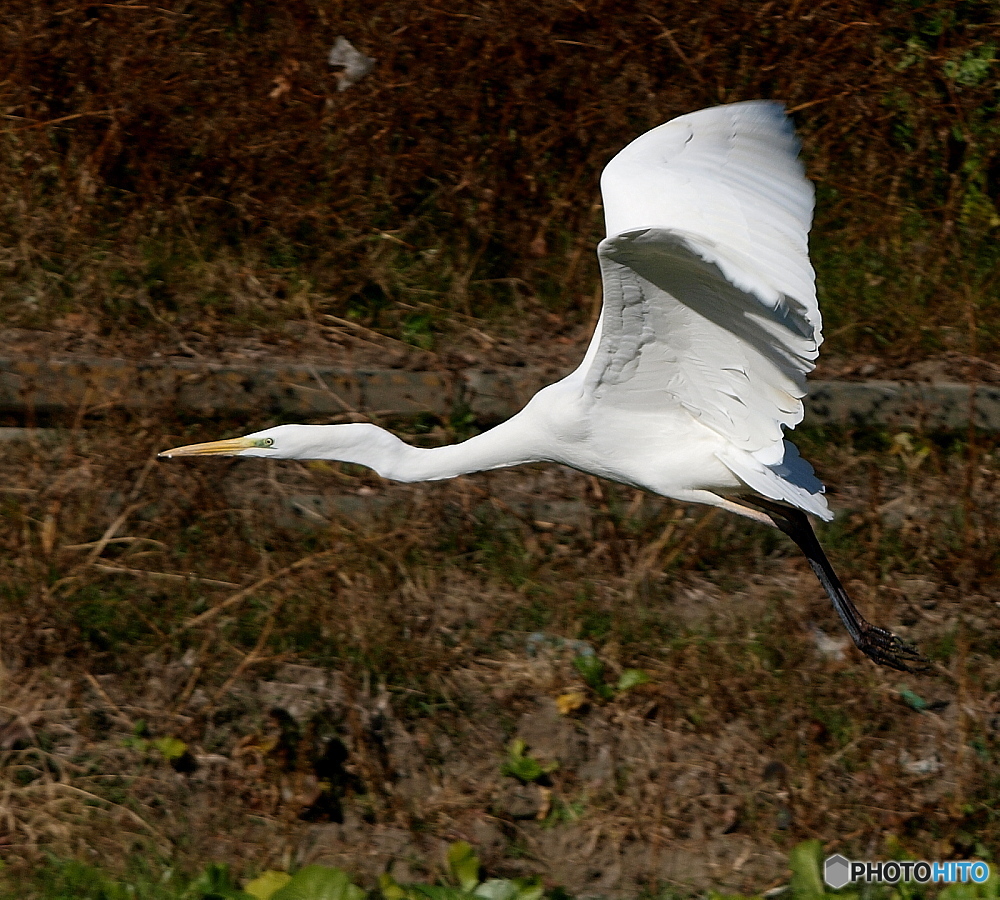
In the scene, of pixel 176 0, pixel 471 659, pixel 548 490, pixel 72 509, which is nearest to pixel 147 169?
pixel 176 0

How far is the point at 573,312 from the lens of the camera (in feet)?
18.3

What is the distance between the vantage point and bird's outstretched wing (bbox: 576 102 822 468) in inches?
111

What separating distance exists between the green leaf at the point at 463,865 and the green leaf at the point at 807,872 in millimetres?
911

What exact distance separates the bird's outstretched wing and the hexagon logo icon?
1347mm

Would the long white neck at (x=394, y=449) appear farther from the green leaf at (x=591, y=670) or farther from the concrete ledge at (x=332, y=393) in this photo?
→ the concrete ledge at (x=332, y=393)

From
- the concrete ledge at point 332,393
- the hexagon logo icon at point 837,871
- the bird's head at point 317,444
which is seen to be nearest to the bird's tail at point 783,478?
the bird's head at point 317,444

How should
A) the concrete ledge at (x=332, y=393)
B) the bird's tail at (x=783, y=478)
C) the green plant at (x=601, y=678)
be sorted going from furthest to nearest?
1. the concrete ledge at (x=332, y=393)
2. the green plant at (x=601, y=678)
3. the bird's tail at (x=783, y=478)

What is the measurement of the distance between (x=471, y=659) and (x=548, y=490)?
79cm

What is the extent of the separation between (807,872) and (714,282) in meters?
1.71

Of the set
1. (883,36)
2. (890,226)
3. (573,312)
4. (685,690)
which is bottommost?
(685,690)

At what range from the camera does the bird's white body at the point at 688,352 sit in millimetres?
2869

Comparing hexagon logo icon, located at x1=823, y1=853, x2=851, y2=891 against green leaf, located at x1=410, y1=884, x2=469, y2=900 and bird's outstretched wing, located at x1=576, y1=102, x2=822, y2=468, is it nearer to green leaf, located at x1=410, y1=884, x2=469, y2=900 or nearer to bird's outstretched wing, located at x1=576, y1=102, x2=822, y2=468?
green leaf, located at x1=410, y1=884, x2=469, y2=900

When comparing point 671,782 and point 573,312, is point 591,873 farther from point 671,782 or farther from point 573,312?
point 573,312

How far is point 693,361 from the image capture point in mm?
3230
